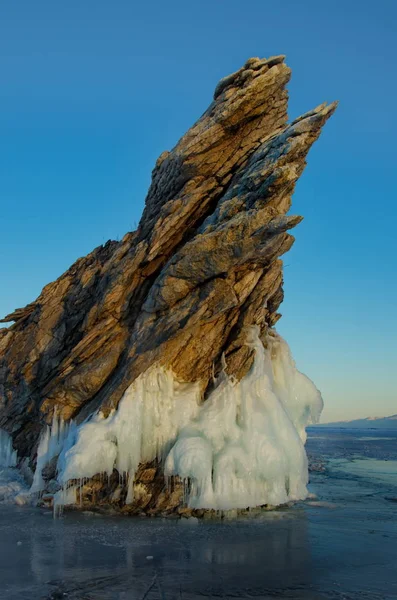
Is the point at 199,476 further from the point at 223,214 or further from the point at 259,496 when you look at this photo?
the point at 223,214

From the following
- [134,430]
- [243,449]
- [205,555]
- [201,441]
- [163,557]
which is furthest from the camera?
[134,430]

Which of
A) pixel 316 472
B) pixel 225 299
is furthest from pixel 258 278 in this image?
pixel 316 472

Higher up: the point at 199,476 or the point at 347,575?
the point at 199,476

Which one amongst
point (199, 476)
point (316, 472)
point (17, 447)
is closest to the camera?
point (199, 476)

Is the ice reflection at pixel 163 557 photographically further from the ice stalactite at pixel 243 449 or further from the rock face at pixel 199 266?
the rock face at pixel 199 266

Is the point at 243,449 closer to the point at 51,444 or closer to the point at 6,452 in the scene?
the point at 51,444

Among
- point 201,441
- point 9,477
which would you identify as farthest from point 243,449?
point 9,477
